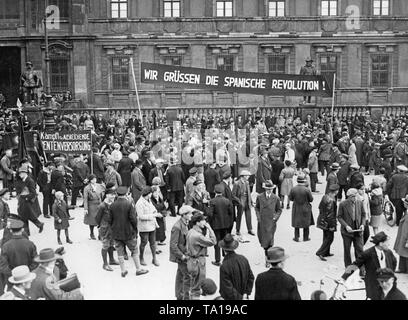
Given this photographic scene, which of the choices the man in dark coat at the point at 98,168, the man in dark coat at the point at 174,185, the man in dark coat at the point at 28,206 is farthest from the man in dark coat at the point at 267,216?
the man in dark coat at the point at 98,168

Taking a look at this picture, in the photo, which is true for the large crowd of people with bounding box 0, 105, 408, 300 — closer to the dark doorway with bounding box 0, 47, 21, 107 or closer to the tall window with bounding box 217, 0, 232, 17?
the tall window with bounding box 217, 0, 232, 17

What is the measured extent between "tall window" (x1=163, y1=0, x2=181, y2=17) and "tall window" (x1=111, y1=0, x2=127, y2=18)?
89.6 inches

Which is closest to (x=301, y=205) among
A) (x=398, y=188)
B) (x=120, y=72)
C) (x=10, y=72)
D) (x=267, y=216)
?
(x=267, y=216)

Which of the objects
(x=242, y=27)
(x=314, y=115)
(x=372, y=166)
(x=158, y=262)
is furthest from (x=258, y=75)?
(x=242, y=27)

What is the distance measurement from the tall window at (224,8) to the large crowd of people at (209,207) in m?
13.3

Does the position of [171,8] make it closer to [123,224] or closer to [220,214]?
[220,214]

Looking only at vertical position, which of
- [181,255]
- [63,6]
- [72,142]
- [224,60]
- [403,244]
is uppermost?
[63,6]

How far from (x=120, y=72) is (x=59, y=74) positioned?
3418 millimetres

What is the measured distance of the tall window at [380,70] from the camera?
113 feet

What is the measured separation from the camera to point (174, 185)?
1448 cm

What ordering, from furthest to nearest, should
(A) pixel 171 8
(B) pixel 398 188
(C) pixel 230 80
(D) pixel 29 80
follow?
(A) pixel 171 8
(D) pixel 29 80
(C) pixel 230 80
(B) pixel 398 188
